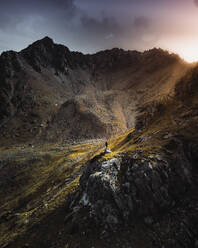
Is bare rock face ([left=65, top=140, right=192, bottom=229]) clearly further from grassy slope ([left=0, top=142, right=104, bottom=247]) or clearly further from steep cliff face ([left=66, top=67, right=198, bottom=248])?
grassy slope ([left=0, top=142, right=104, bottom=247])

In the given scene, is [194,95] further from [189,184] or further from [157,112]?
[189,184]

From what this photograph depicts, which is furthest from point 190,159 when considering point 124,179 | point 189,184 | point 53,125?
point 53,125

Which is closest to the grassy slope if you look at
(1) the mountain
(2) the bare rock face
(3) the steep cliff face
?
(3) the steep cliff face

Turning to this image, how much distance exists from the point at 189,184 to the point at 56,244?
633 inches

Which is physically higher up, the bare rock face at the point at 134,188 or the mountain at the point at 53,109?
the mountain at the point at 53,109

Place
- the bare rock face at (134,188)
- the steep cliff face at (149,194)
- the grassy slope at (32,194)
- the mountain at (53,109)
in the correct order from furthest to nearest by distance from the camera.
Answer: the mountain at (53,109), the grassy slope at (32,194), the bare rock face at (134,188), the steep cliff face at (149,194)

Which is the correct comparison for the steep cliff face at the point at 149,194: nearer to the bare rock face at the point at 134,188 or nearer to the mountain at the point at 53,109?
the bare rock face at the point at 134,188

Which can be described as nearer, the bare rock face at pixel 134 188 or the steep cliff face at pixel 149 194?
the steep cliff face at pixel 149 194

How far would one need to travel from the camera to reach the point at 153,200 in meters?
16.1

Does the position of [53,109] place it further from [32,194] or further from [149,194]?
[149,194]

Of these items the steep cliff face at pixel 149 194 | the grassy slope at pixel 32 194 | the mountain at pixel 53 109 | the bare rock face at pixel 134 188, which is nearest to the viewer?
the steep cliff face at pixel 149 194

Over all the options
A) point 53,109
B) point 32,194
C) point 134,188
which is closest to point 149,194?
point 134,188

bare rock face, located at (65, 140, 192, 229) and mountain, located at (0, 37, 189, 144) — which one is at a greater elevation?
mountain, located at (0, 37, 189, 144)

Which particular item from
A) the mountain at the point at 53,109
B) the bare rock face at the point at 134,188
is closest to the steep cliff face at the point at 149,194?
the bare rock face at the point at 134,188
